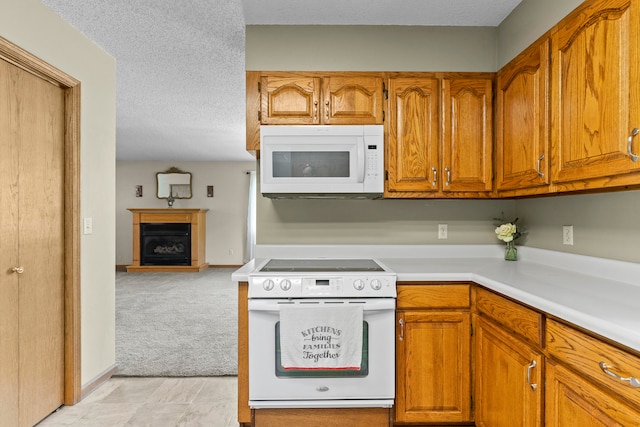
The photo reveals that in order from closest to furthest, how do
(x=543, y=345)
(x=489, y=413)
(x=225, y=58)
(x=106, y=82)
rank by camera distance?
1. (x=543, y=345)
2. (x=489, y=413)
3. (x=106, y=82)
4. (x=225, y=58)

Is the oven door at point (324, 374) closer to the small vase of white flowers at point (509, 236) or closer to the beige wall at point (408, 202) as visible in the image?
the beige wall at point (408, 202)

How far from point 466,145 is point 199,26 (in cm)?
186

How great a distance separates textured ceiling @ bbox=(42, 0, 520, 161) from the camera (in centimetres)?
231

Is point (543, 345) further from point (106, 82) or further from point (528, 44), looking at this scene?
point (106, 82)

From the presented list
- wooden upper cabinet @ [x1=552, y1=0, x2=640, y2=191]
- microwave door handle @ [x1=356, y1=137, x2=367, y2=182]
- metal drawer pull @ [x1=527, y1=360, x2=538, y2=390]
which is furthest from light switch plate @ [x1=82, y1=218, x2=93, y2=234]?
wooden upper cabinet @ [x1=552, y1=0, x2=640, y2=191]

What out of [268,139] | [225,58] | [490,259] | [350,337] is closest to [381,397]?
[350,337]

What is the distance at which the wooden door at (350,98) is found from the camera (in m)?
2.43

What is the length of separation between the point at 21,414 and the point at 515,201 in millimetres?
3204

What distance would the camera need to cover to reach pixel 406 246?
2.72 metres

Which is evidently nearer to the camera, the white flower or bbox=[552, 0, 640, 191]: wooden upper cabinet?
bbox=[552, 0, 640, 191]: wooden upper cabinet

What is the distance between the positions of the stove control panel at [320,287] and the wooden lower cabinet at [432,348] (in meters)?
0.12

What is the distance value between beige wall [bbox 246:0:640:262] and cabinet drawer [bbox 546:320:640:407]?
0.84 m

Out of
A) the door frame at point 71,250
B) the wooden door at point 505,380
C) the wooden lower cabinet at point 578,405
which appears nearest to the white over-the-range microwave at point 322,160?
the wooden door at point 505,380

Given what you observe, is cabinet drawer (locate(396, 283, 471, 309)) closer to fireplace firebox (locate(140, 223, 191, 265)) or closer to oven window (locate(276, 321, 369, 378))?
oven window (locate(276, 321, 369, 378))
